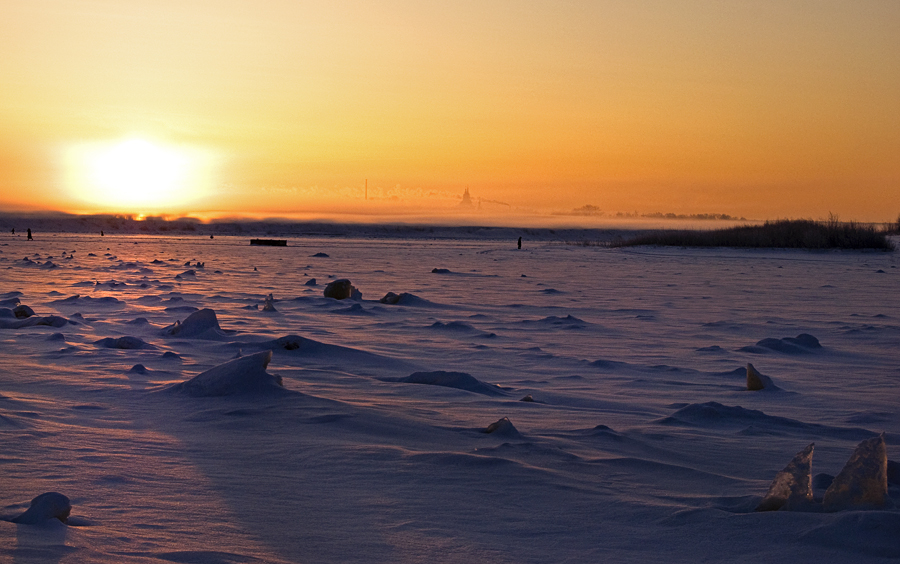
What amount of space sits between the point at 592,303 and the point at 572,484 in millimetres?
6843

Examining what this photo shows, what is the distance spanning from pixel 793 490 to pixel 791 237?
27.2 meters

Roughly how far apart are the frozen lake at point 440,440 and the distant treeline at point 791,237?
2125 cm

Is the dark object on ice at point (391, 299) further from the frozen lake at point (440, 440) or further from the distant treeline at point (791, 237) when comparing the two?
the distant treeline at point (791, 237)

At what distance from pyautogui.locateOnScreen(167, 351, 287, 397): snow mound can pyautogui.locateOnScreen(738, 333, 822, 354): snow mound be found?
11.7 ft

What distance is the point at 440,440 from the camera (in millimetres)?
2840

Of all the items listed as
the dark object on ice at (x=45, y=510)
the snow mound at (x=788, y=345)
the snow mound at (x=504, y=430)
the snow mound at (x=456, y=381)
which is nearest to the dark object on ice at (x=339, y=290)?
the snow mound at (x=788, y=345)

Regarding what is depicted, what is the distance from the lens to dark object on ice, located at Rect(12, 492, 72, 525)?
1887 millimetres

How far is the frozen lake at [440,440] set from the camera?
1.88 metres

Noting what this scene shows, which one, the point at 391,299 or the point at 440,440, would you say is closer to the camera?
the point at 440,440

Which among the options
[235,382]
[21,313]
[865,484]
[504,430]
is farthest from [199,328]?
A: [865,484]

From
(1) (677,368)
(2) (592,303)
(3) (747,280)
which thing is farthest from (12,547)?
(3) (747,280)

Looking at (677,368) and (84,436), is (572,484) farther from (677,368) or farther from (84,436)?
(677,368)

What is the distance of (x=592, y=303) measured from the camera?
907 cm

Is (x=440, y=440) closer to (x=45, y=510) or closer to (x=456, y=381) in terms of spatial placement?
(x=456, y=381)
